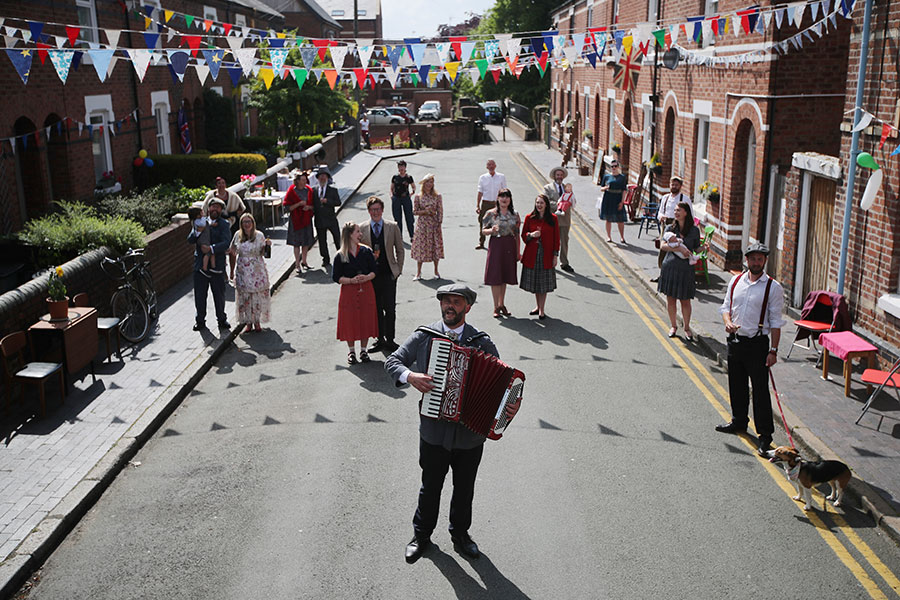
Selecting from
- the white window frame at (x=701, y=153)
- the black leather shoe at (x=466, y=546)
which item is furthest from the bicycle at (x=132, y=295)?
the white window frame at (x=701, y=153)

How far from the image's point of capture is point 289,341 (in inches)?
473

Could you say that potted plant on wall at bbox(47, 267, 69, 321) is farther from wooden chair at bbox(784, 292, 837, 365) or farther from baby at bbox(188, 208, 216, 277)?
wooden chair at bbox(784, 292, 837, 365)

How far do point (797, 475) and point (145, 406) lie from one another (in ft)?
22.0

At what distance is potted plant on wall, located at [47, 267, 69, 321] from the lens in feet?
31.6

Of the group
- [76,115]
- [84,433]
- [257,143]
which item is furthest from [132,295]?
[257,143]

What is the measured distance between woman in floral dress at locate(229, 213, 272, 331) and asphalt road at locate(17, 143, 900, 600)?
1.14 metres

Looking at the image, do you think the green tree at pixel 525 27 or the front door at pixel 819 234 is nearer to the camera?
the front door at pixel 819 234

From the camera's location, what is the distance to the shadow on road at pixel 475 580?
5793 millimetres

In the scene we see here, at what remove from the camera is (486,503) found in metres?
7.15

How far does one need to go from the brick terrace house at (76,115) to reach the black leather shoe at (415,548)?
9689 millimetres

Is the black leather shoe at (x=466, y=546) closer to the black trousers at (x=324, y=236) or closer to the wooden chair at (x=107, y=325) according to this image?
the wooden chair at (x=107, y=325)

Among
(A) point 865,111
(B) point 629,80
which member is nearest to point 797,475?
(A) point 865,111

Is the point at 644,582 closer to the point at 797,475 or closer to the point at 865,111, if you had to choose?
the point at 797,475

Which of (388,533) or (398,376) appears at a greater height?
A: (398,376)
